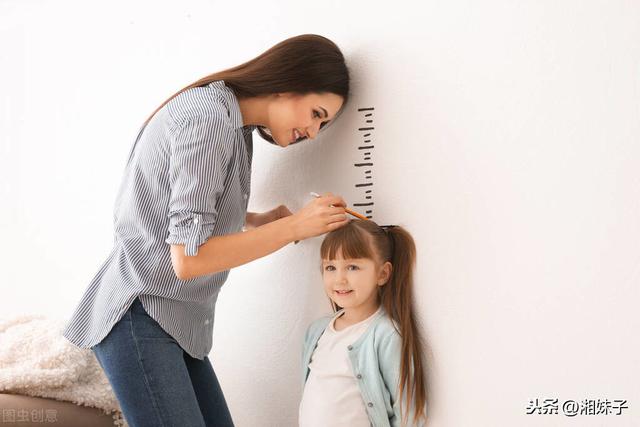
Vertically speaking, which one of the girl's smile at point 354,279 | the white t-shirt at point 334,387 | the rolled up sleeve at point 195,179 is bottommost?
the white t-shirt at point 334,387

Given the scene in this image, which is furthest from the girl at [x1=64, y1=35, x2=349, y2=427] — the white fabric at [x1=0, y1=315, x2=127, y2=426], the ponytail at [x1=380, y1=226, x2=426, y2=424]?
the white fabric at [x1=0, y1=315, x2=127, y2=426]

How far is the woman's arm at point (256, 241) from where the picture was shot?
118cm

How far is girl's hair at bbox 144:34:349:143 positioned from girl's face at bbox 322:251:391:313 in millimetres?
350

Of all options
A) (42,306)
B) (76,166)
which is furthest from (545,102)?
(42,306)

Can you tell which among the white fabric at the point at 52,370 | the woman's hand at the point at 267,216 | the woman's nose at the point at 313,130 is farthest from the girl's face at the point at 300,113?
the white fabric at the point at 52,370

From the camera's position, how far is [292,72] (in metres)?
1.31

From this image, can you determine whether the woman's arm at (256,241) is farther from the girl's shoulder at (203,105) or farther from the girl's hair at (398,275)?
the girl's shoulder at (203,105)

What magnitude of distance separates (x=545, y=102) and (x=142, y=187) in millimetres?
757

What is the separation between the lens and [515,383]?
1160 millimetres

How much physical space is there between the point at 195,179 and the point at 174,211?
0.22 feet

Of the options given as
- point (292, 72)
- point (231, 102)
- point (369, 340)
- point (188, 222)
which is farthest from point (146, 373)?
point (292, 72)

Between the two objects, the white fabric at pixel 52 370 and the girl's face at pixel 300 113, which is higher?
the girl's face at pixel 300 113

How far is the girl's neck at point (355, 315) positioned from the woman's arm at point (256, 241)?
194 millimetres

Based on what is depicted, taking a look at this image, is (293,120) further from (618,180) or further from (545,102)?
(618,180)
